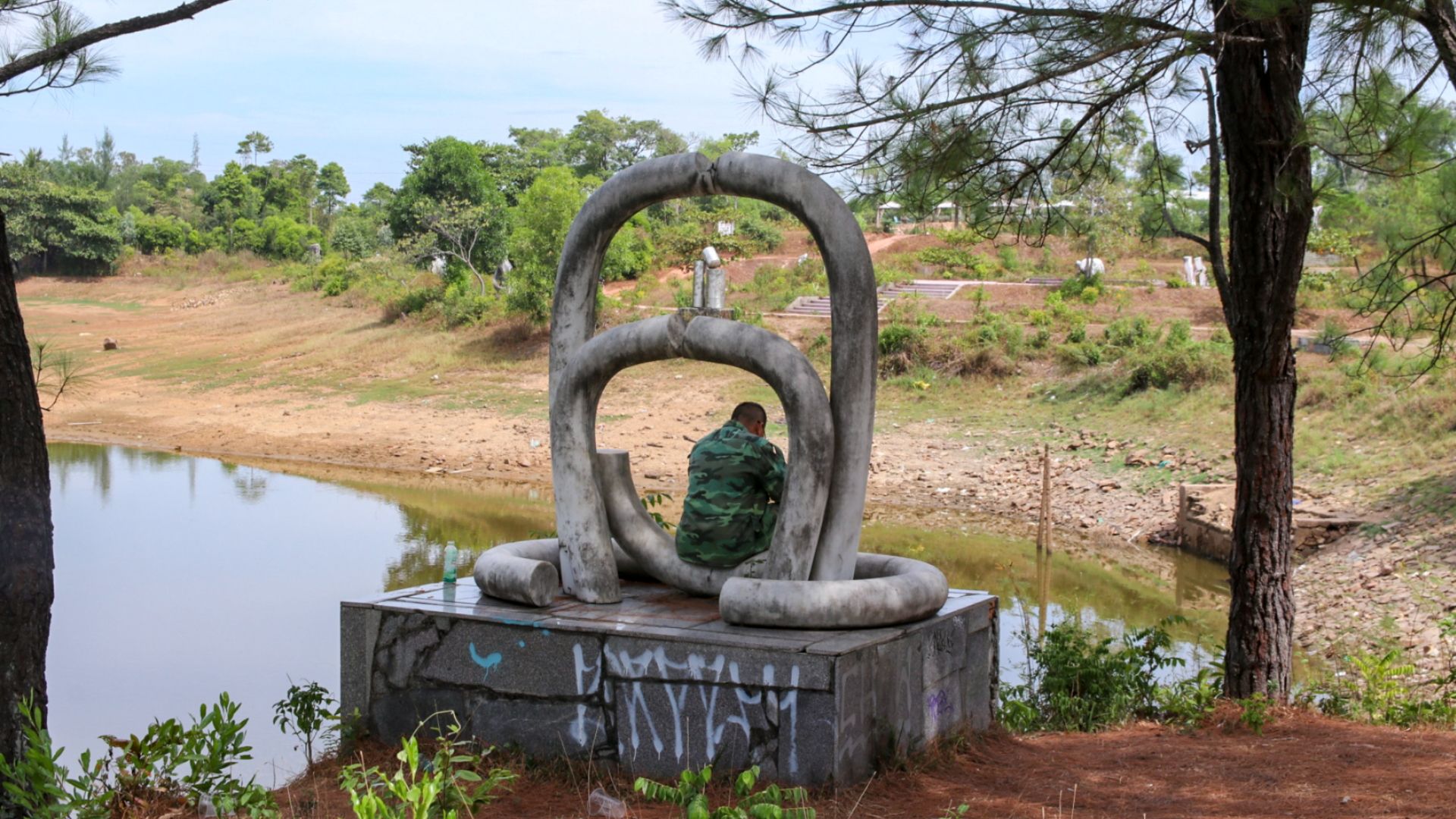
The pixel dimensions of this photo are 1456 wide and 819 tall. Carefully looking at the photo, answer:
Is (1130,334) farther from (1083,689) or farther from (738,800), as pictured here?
(738,800)

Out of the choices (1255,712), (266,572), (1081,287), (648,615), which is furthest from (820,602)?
(1081,287)

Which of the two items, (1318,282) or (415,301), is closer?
(1318,282)

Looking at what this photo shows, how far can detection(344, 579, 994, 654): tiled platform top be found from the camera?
206 inches

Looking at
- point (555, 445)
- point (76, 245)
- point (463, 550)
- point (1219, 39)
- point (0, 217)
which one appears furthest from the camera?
point (76, 245)

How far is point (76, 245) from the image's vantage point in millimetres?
42125

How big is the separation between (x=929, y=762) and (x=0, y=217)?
4188 millimetres

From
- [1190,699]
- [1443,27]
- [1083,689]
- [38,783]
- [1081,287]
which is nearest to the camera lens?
[38,783]

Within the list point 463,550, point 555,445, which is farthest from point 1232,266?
point 463,550

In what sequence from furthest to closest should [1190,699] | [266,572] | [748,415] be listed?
[266,572]
[1190,699]
[748,415]

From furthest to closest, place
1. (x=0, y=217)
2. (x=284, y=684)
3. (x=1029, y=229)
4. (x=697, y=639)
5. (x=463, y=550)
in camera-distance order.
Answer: (x=463, y=550), (x=284, y=684), (x=1029, y=229), (x=697, y=639), (x=0, y=217)

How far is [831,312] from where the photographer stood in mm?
6039

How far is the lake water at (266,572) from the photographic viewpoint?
9367 mm

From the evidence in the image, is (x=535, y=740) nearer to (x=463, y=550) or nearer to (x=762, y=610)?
(x=762, y=610)

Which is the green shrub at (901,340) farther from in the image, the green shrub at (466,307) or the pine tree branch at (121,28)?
the pine tree branch at (121,28)
